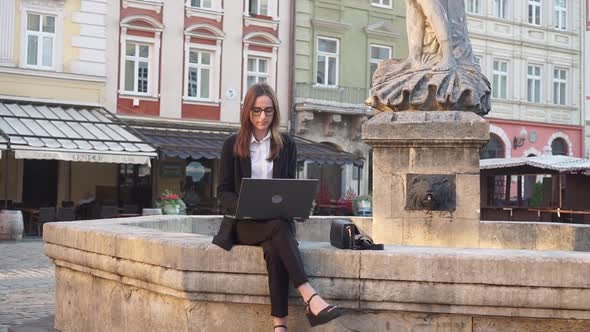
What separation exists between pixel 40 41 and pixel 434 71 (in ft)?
60.5

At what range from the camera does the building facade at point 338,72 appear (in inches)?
1164

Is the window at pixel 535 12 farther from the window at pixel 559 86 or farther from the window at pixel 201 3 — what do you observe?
the window at pixel 201 3

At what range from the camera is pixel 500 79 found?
35.2 metres

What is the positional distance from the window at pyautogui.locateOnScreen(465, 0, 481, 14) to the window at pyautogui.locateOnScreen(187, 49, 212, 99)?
12006mm

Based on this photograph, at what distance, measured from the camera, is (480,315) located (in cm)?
469

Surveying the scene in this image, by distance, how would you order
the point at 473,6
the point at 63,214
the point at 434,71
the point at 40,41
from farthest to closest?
the point at 473,6 → the point at 40,41 → the point at 63,214 → the point at 434,71

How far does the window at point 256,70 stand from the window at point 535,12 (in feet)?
43.6

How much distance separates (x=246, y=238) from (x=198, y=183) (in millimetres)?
23006

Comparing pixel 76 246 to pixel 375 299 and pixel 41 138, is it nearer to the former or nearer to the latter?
pixel 375 299

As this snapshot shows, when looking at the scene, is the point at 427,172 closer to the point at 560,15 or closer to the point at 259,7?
the point at 259,7

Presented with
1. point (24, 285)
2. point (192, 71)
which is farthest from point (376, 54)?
point (24, 285)

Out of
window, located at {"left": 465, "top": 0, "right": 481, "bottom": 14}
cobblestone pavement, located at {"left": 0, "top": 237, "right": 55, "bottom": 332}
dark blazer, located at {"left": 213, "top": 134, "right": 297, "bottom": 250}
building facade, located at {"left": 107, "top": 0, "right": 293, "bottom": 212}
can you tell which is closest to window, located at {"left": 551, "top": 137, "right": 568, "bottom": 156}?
window, located at {"left": 465, "top": 0, "right": 481, "bottom": 14}

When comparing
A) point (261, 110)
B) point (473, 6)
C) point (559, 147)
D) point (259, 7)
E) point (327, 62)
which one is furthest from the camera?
point (559, 147)

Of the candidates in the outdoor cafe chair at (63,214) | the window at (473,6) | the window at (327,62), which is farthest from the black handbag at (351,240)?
the window at (473,6)
